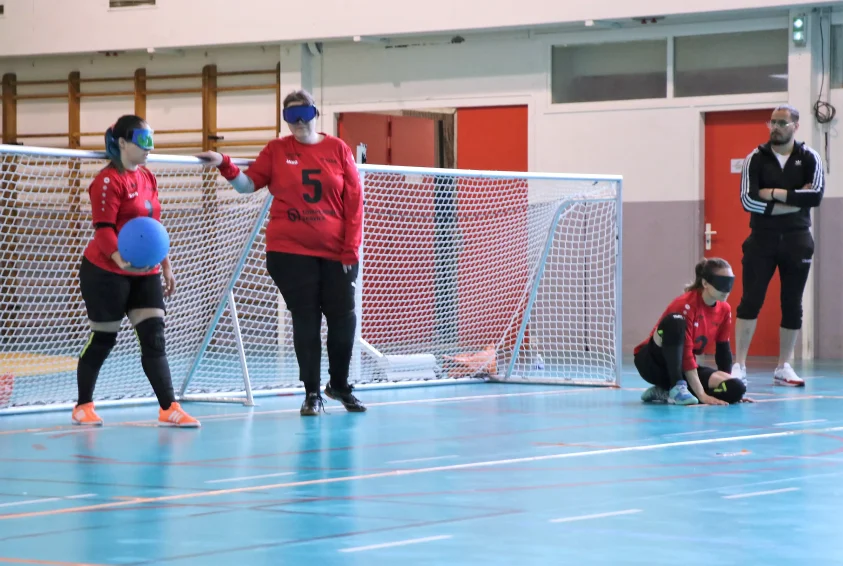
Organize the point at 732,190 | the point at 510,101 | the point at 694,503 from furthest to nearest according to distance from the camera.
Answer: the point at 510,101 < the point at 732,190 < the point at 694,503

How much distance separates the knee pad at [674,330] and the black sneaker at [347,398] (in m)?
1.87

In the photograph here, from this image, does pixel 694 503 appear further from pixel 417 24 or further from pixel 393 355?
pixel 417 24

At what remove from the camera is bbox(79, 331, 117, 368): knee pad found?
22.0ft

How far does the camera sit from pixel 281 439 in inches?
251

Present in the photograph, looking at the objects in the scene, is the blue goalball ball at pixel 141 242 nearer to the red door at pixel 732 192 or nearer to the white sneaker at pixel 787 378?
the white sneaker at pixel 787 378

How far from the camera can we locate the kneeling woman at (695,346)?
767 centimetres

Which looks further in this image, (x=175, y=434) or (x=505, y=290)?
(x=505, y=290)

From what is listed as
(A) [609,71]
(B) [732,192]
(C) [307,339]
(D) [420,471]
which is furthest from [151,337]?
(A) [609,71]

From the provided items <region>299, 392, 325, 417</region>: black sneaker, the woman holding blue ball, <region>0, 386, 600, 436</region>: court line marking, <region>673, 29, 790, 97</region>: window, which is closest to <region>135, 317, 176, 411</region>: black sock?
the woman holding blue ball

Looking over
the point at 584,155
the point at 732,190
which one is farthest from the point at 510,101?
the point at 732,190

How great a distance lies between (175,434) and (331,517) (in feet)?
8.64

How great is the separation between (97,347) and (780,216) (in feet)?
Result: 16.9

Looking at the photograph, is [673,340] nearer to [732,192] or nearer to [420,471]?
[420,471]

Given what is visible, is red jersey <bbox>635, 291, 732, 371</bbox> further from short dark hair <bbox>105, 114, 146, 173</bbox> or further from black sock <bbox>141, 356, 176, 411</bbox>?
short dark hair <bbox>105, 114, 146, 173</bbox>
